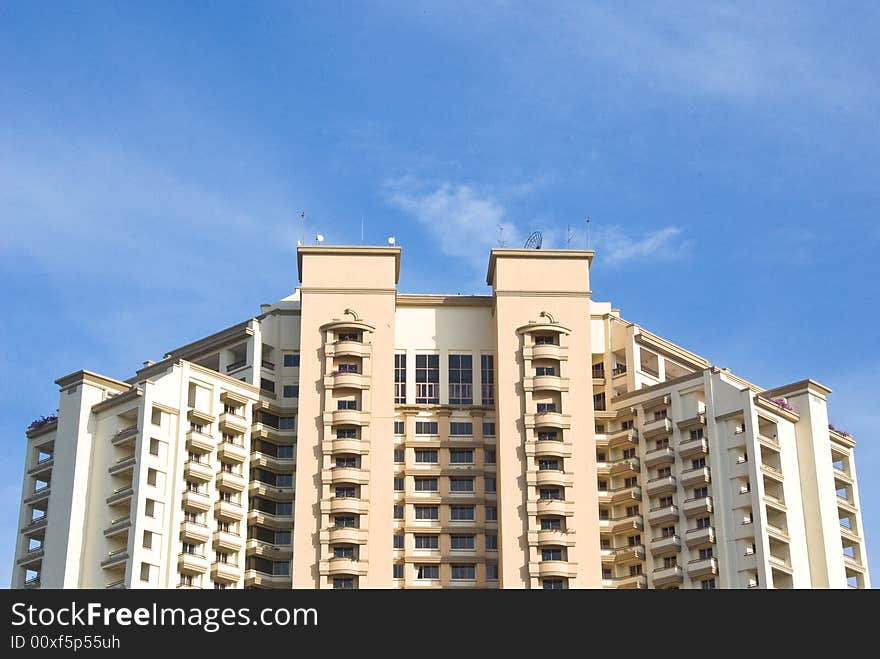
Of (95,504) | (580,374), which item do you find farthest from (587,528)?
(95,504)

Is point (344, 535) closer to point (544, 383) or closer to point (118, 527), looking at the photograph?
point (118, 527)

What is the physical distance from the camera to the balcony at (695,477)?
11194 cm

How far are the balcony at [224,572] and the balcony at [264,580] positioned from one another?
108cm

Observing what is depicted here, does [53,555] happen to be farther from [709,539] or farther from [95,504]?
[709,539]

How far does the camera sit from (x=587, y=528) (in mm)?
109688

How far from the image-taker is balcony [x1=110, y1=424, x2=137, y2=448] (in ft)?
356

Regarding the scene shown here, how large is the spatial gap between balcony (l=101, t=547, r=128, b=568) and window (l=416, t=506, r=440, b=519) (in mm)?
22458

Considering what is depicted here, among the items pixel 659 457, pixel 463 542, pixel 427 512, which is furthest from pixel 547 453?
pixel 427 512

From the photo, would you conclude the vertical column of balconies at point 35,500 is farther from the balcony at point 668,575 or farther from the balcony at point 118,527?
the balcony at point 668,575

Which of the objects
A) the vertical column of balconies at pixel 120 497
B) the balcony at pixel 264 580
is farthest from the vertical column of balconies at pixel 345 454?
the vertical column of balconies at pixel 120 497

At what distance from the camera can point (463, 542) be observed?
114 m

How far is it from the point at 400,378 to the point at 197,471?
59.4ft

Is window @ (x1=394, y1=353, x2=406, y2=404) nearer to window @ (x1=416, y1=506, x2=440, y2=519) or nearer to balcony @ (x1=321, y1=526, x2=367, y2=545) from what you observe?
window @ (x1=416, y1=506, x2=440, y2=519)

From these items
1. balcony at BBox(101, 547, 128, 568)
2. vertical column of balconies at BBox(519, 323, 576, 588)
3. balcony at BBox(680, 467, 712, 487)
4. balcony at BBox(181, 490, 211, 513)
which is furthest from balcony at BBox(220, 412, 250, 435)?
balcony at BBox(680, 467, 712, 487)
